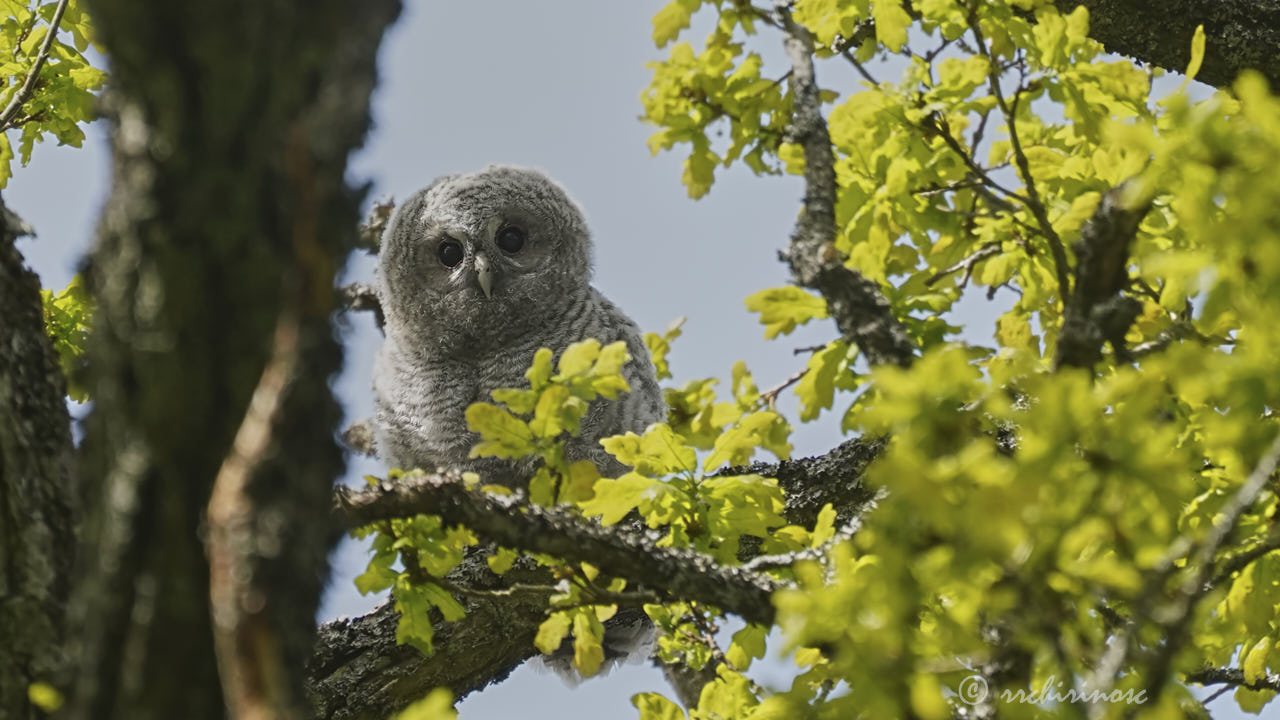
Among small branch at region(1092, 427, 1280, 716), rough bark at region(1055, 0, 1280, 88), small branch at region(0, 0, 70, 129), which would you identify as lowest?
small branch at region(1092, 427, 1280, 716)

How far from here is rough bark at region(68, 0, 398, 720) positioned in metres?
1.30

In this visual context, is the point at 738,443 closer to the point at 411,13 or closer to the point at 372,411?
the point at 411,13

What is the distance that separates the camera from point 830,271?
1.96 metres

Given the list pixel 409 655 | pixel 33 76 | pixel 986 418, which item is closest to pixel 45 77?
pixel 33 76

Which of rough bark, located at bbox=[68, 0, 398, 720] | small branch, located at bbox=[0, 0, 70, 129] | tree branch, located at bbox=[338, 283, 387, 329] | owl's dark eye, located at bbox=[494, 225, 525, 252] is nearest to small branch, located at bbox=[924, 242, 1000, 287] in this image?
rough bark, located at bbox=[68, 0, 398, 720]

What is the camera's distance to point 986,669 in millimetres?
1646

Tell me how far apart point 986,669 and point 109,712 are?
1178mm

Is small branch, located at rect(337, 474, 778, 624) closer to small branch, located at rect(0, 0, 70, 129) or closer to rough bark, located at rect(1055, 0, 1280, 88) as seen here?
small branch, located at rect(0, 0, 70, 129)

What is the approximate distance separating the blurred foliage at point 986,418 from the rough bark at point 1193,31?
0.96 meters

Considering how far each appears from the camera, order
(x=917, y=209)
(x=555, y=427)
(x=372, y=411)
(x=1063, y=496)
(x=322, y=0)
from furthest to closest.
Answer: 1. (x=372, y=411)
2. (x=917, y=209)
3. (x=555, y=427)
4. (x=322, y=0)
5. (x=1063, y=496)

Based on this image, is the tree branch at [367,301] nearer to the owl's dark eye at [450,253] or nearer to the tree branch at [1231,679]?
the owl's dark eye at [450,253]

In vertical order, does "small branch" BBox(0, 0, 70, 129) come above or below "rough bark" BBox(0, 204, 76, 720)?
above

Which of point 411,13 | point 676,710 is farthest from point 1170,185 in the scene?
point 676,710

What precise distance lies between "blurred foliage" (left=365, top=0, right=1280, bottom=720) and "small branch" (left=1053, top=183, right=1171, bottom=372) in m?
0.03
